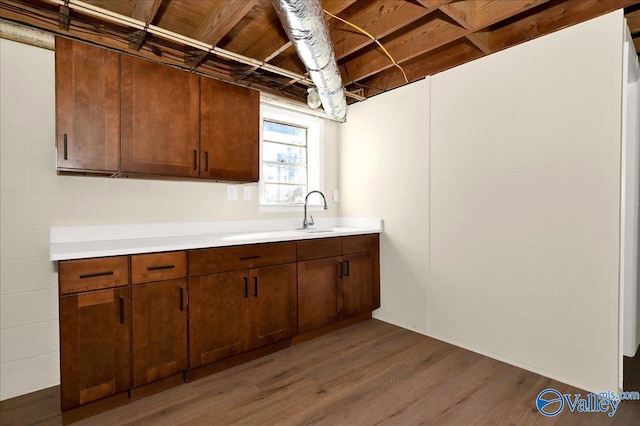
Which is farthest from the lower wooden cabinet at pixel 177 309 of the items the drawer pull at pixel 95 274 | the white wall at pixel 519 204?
the white wall at pixel 519 204

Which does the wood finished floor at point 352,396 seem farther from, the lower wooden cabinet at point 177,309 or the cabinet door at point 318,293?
the cabinet door at point 318,293

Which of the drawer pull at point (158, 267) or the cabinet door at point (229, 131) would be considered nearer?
the drawer pull at point (158, 267)

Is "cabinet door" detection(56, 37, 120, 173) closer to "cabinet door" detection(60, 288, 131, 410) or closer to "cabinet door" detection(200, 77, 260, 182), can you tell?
"cabinet door" detection(200, 77, 260, 182)

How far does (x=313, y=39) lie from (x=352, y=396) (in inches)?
89.5

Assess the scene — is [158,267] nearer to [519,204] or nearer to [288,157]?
[288,157]

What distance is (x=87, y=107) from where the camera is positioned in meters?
1.99

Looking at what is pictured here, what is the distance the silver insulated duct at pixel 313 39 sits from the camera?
73.0 inches

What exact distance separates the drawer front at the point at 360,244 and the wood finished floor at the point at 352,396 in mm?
926

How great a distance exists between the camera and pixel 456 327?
2.74 meters

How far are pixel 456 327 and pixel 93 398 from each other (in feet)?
8.45

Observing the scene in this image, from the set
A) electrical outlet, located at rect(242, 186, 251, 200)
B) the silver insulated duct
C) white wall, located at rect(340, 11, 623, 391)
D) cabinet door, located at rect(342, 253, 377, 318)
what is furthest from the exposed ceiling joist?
cabinet door, located at rect(342, 253, 377, 318)

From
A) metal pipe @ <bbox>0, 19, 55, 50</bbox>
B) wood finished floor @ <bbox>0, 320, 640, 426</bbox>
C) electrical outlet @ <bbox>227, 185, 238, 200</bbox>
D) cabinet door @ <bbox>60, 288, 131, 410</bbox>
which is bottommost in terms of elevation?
wood finished floor @ <bbox>0, 320, 640, 426</bbox>

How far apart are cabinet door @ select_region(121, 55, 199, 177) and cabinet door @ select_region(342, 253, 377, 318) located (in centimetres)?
163

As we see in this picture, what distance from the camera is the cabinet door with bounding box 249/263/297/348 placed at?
243 centimetres
